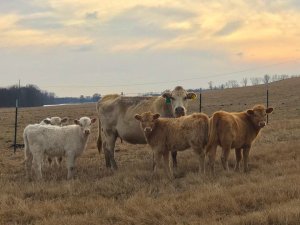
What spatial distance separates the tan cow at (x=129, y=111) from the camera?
13.6 metres

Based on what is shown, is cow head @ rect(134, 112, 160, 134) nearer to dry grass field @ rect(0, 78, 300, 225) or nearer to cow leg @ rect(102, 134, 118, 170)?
dry grass field @ rect(0, 78, 300, 225)

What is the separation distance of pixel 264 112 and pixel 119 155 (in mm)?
5962

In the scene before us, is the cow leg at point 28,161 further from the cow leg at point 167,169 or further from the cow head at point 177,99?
the cow head at point 177,99

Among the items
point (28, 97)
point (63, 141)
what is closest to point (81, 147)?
point (63, 141)

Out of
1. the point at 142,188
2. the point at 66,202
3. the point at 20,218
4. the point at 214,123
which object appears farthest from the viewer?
the point at 214,123

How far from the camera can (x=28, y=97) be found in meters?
127

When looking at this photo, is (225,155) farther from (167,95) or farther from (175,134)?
(167,95)

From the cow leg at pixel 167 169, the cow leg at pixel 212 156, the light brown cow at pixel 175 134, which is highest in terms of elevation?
the light brown cow at pixel 175 134

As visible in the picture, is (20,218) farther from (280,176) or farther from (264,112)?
(264,112)

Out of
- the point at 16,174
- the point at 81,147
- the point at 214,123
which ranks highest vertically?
the point at 214,123

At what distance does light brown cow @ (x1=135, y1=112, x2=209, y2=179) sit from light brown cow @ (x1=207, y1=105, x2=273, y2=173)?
0.71 ft

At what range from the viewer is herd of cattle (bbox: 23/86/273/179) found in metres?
11.3

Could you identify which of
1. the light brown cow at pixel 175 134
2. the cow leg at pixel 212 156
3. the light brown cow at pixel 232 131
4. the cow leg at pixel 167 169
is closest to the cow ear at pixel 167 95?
the light brown cow at pixel 175 134

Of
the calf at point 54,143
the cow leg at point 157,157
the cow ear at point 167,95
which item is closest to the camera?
the cow leg at point 157,157
